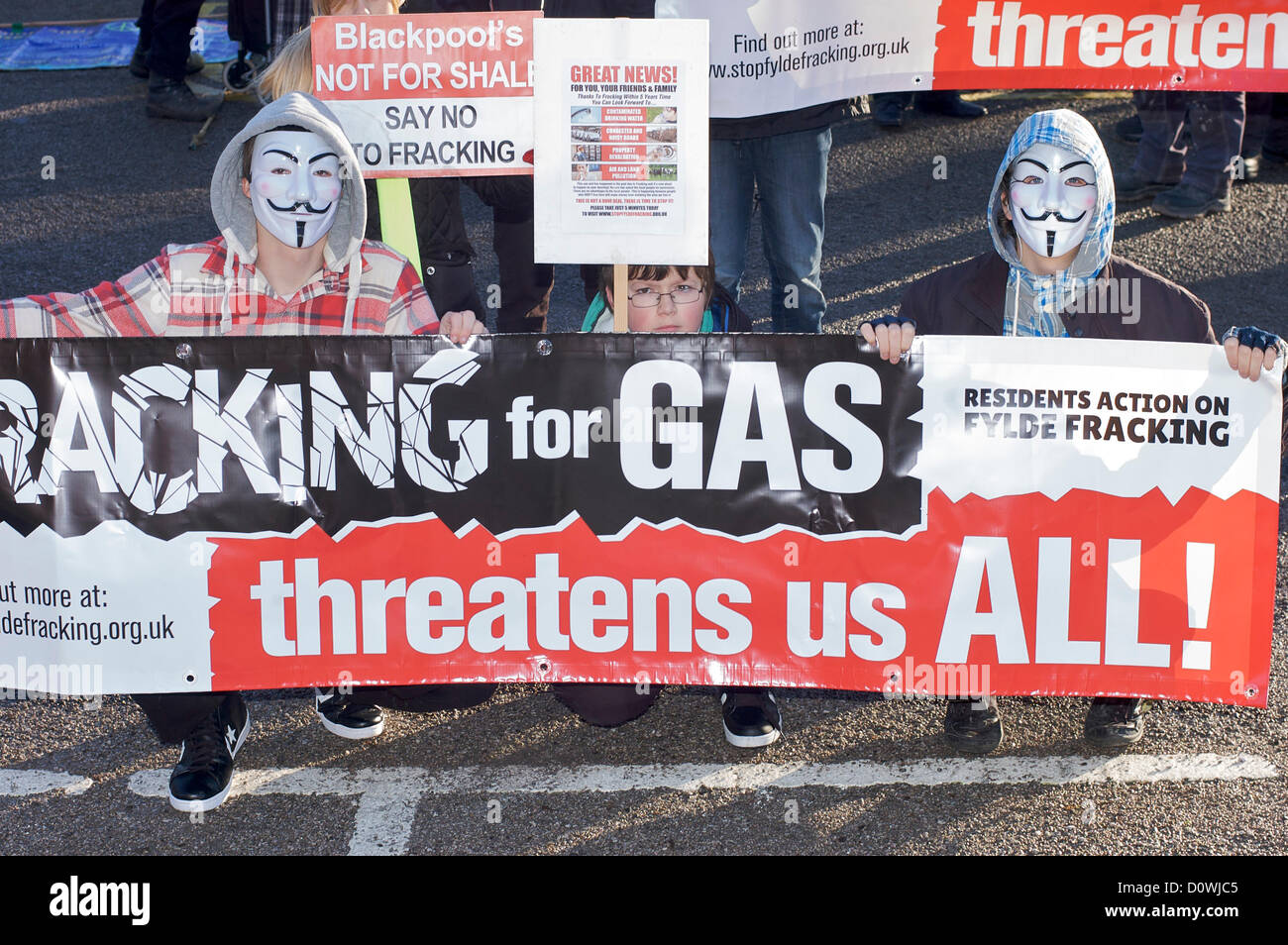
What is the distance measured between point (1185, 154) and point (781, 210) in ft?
13.1

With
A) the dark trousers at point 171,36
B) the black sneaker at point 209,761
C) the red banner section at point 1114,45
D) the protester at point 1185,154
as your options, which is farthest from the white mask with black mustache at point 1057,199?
the dark trousers at point 171,36

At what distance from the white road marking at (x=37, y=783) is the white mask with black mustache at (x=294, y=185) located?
5.55 feet

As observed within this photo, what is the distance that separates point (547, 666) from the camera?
4316mm

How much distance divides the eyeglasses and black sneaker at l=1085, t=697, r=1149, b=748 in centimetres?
178

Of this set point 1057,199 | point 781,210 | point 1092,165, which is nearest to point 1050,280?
point 1057,199

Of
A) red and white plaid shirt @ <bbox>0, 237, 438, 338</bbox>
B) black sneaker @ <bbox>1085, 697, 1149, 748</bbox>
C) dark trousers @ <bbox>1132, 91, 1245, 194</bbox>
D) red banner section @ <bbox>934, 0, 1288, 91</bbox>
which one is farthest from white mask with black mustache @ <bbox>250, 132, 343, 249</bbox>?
dark trousers @ <bbox>1132, 91, 1245, 194</bbox>

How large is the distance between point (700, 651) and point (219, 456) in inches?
57.6

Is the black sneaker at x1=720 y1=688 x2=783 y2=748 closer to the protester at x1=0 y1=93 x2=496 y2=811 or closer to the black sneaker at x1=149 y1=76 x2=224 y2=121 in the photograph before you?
the protester at x1=0 y1=93 x2=496 y2=811

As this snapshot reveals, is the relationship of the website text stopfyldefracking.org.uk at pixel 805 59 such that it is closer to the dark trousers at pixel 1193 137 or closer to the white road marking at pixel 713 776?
the white road marking at pixel 713 776

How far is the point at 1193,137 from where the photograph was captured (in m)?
8.55

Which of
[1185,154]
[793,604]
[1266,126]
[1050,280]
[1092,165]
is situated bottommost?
[793,604]

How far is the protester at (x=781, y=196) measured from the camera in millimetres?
6012

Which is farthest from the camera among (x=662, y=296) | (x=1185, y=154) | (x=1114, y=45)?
(x=1185, y=154)

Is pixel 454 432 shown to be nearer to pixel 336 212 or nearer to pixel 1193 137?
pixel 336 212
